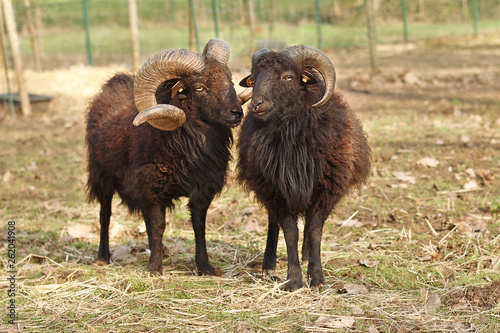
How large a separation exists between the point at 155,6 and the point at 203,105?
29.9m

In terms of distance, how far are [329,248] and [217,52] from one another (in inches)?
92.8

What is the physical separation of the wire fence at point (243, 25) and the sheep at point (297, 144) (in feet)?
41.4

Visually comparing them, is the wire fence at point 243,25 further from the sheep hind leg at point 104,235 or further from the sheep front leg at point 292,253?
the sheep front leg at point 292,253

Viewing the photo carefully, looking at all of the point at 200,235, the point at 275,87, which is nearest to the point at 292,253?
the point at 200,235

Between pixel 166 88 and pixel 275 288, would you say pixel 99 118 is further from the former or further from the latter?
pixel 275 288

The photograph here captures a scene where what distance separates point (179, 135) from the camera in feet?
17.4

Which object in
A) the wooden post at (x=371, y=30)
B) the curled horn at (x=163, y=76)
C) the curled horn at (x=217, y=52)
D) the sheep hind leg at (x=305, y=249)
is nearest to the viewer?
the curled horn at (x=163, y=76)

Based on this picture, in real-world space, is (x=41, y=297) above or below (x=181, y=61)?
below

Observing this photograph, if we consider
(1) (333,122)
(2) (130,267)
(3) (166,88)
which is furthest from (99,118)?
(1) (333,122)

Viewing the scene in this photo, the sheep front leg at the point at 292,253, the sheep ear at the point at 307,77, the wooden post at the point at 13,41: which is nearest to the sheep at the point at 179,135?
the sheep ear at the point at 307,77

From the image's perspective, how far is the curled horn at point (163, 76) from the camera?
200 inches

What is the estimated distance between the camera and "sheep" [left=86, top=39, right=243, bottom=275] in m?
5.14

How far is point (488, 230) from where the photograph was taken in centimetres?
596

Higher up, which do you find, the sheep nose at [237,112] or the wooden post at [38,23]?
the wooden post at [38,23]
